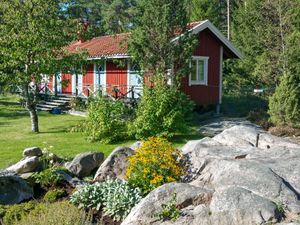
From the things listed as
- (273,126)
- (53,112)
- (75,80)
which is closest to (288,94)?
(273,126)

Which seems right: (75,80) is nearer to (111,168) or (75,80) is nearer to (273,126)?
(273,126)

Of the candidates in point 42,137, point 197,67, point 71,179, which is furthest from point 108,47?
point 71,179

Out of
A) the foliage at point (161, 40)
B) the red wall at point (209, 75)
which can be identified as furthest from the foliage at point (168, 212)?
the red wall at point (209, 75)

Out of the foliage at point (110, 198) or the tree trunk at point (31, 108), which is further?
the tree trunk at point (31, 108)

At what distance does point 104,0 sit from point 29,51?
147 ft

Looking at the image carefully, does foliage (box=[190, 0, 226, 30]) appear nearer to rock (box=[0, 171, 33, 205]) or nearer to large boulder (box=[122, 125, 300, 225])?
large boulder (box=[122, 125, 300, 225])

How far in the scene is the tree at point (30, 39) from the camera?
14633 mm

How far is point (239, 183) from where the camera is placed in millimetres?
6516

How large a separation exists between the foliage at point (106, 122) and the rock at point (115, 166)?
182 inches

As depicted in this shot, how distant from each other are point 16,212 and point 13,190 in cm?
134

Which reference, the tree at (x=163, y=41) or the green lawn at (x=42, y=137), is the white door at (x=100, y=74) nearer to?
the green lawn at (x=42, y=137)

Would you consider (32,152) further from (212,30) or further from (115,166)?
(212,30)

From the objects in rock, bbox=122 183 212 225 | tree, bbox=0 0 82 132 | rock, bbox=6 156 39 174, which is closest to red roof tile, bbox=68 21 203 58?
tree, bbox=0 0 82 132

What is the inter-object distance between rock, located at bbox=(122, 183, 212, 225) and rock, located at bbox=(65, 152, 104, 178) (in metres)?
3.52
